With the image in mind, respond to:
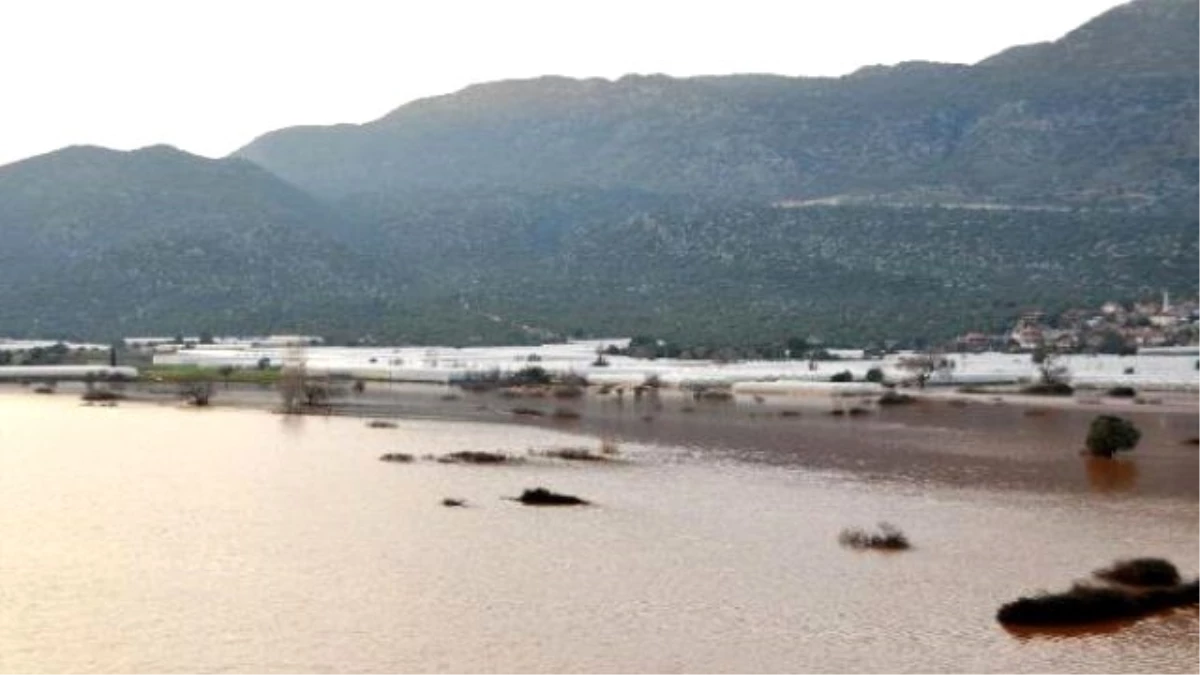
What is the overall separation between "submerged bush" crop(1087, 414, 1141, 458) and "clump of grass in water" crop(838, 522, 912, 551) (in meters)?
27.4

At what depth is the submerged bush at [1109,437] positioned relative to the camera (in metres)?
68.5

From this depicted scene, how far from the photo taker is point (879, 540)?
42.9 metres

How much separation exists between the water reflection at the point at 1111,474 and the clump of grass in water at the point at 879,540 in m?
16.2

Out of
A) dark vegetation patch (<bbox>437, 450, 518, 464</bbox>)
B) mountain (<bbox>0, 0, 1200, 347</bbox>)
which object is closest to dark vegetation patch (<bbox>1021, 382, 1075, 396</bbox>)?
mountain (<bbox>0, 0, 1200, 347</bbox>)

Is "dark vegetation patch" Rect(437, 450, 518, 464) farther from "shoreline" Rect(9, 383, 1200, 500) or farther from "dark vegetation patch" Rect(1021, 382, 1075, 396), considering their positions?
"dark vegetation patch" Rect(1021, 382, 1075, 396)

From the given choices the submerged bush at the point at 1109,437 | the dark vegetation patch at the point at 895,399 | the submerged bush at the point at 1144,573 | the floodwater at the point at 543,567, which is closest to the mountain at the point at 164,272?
the dark vegetation patch at the point at 895,399

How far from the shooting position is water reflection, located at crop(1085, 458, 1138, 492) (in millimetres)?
57812

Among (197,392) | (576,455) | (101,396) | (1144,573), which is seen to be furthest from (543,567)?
(101,396)

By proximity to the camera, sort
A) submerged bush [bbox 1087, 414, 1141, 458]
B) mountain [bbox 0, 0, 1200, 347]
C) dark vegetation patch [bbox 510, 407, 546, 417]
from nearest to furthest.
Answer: submerged bush [bbox 1087, 414, 1141, 458] < dark vegetation patch [bbox 510, 407, 546, 417] < mountain [bbox 0, 0, 1200, 347]

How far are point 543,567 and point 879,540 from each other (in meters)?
9.85

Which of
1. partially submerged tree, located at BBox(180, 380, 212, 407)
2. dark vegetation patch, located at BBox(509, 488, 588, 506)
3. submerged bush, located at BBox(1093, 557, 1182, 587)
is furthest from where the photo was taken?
partially submerged tree, located at BBox(180, 380, 212, 407)

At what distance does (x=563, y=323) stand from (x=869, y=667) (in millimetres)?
135082

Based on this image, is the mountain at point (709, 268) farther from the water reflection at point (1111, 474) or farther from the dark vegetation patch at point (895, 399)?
the water reflection at point (1111, 474)

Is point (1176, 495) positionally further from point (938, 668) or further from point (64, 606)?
point (64, 606)
